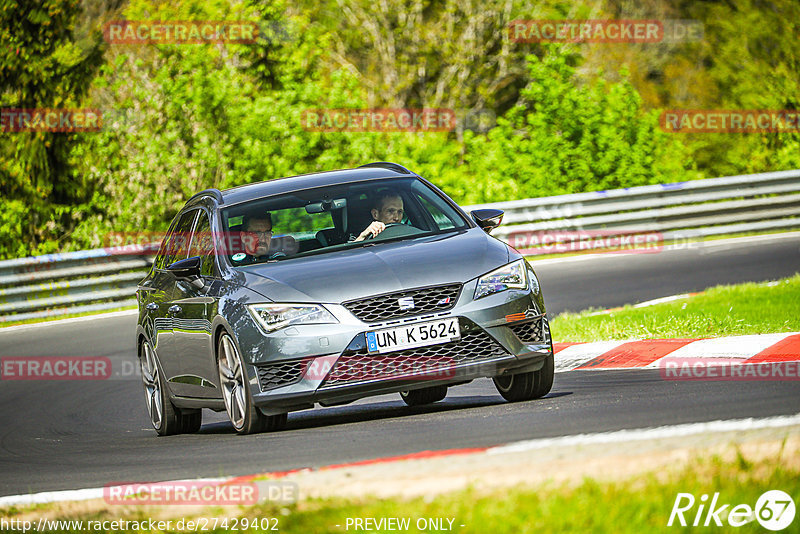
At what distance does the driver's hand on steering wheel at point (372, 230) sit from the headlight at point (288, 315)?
124cm

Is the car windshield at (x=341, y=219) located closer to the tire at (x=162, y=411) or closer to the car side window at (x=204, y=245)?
the car side window at (x=204, y=245)

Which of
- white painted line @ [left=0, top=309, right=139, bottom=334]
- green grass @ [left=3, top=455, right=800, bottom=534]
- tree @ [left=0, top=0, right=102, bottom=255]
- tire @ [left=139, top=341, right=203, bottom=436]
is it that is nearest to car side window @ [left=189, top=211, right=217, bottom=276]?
tire @ [left=139, top=341, right=203, bottom=436]

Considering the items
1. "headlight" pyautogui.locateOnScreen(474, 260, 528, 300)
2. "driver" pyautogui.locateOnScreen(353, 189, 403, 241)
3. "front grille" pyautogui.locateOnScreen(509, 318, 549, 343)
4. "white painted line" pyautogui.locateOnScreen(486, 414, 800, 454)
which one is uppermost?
"driver" pyautogui.locateOnScreen(353, 189, 403, 241)

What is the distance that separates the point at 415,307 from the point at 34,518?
2.49 m

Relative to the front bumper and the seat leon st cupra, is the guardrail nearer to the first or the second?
the seat leon st cupra

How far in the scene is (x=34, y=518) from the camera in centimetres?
528

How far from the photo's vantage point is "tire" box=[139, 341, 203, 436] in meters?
8.94

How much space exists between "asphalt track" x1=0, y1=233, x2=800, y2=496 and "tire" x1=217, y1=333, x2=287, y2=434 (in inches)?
3.9

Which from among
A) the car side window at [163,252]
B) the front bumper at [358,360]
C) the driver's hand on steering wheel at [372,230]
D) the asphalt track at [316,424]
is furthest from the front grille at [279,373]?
the car side window at [163,252]

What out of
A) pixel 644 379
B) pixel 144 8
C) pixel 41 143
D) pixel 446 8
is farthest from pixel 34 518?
pixel 446 8

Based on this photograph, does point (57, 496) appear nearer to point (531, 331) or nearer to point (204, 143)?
point (531, 331)

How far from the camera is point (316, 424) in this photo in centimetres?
784

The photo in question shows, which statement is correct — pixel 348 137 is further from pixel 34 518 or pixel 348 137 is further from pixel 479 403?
pixel 34 518

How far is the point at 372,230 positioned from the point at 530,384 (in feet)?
4.91
